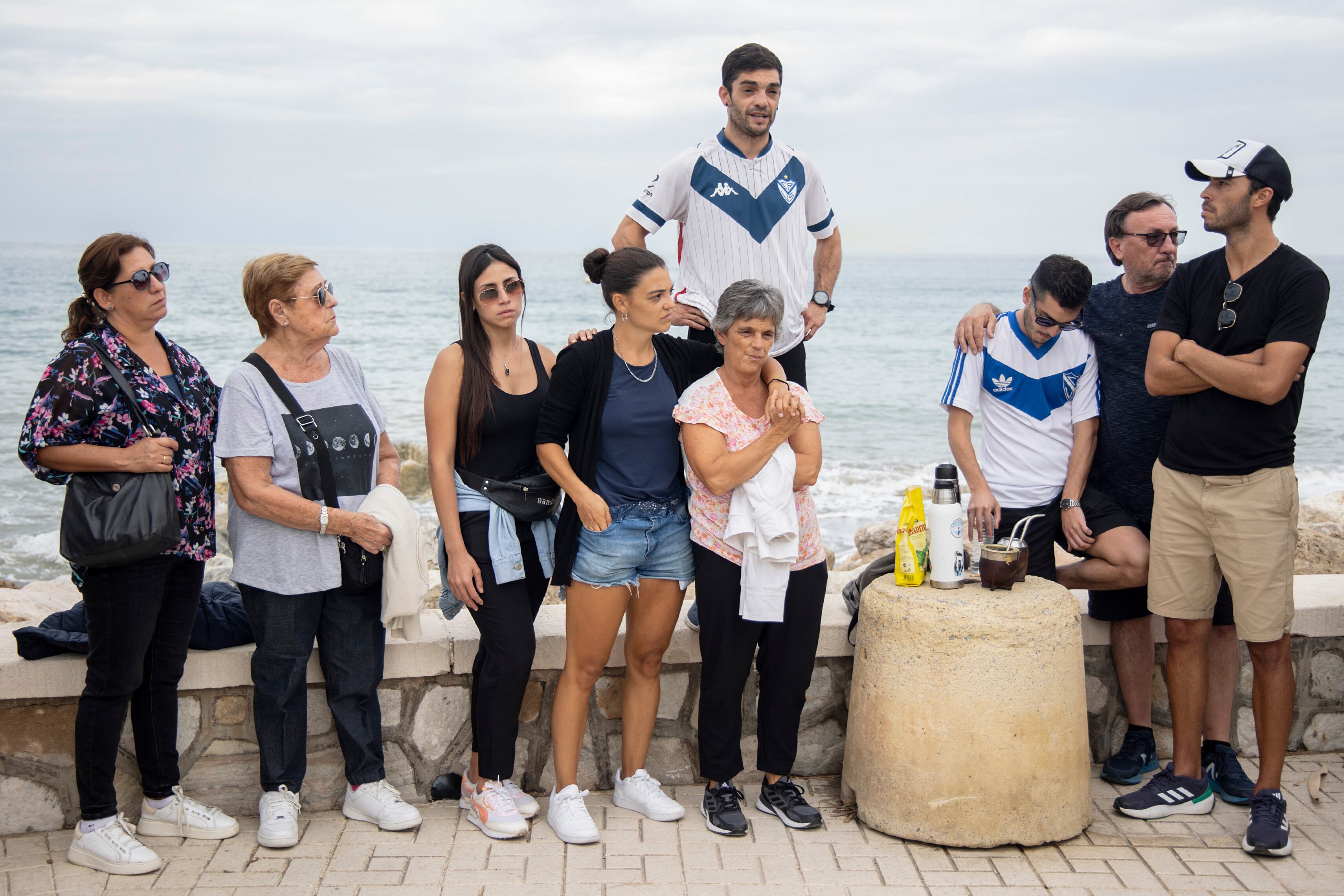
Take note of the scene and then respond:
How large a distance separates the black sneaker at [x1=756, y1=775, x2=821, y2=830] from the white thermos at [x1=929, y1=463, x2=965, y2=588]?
2.98 ft

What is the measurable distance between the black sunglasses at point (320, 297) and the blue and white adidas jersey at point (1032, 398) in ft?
7.71

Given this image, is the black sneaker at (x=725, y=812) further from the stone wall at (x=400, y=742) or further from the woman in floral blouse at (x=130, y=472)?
the woman in floral blouse at (x=130, y=472)

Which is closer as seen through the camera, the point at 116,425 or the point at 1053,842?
the point at 116,425

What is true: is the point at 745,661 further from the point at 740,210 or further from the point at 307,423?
the point at 740,210

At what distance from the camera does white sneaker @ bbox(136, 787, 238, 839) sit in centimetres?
368

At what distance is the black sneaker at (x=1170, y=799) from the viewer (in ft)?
12.7

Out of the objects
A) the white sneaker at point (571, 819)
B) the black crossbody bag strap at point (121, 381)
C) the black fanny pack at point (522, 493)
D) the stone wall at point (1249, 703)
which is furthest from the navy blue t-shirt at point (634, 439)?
the stone wall at point (1249, 703)

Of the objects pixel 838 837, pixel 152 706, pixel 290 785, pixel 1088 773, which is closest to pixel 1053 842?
pixel 1088 773

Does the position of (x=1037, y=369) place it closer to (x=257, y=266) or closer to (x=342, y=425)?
(x=342, y=425)

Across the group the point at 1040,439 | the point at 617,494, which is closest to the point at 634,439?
the point at 617,494

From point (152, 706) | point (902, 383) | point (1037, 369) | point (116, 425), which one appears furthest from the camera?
point (902, 383)

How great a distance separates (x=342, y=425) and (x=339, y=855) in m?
1.44

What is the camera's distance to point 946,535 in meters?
3.77

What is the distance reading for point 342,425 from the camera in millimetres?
3672
